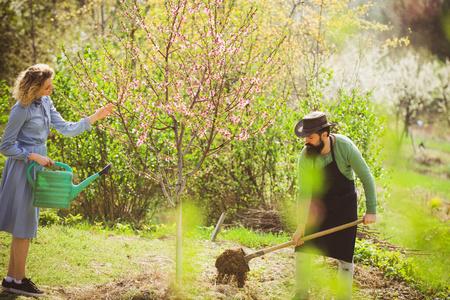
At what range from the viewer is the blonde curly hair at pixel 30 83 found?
158 inches

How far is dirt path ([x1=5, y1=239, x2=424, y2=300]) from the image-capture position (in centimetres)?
437

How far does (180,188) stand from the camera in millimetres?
4426

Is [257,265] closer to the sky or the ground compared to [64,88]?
closer to the ground

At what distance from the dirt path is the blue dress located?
52 cm

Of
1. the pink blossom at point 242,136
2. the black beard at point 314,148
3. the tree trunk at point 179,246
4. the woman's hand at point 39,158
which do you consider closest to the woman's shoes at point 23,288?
the woman's hand at point 39,158

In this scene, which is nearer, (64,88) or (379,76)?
(64,88)

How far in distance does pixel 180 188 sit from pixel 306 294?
1.21 meters

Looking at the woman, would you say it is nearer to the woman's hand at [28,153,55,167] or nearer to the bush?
the woman's hand at [28,153,55,167]

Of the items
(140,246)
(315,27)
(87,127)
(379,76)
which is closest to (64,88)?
(140,246)

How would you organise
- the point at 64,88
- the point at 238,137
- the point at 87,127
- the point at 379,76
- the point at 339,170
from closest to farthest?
1. the point at 339,170
2. the point at 87,127
3. the point at 238,137
4. the point at 64,88
5. the point at 379,76

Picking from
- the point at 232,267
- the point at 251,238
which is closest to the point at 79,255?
the point at 232,267

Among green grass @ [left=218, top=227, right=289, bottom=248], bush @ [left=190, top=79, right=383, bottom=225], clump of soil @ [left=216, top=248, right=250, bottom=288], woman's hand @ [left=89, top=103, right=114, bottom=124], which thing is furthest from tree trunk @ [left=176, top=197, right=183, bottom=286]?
bush @ [left=190, top=79, right=383, bottom=225]

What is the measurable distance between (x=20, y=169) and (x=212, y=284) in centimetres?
179

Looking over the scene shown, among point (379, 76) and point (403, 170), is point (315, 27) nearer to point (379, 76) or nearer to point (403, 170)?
point (379, 76)
